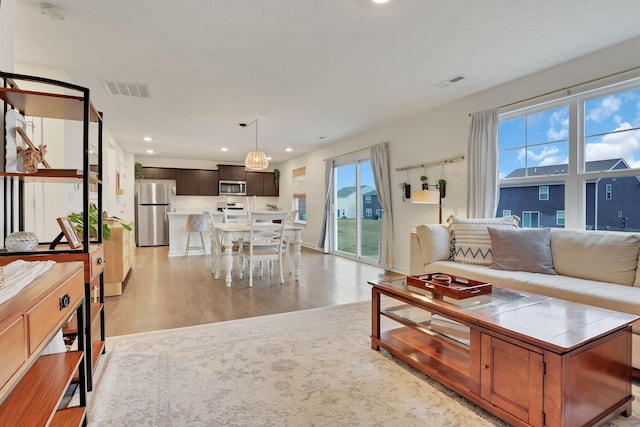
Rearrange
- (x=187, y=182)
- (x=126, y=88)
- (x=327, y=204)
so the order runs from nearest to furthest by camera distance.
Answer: (x=126, y=88) → (x=327, y=204) → (x=187, y=182)

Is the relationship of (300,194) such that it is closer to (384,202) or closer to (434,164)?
(384,202)

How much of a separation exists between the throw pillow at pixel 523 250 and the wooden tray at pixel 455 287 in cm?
99

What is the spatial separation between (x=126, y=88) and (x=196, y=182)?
578cm

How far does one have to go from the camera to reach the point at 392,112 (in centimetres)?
477

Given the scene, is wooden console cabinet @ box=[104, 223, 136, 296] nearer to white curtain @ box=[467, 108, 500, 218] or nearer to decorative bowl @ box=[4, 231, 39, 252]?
decorative bowl @ box=[4, 231, 39, 252]

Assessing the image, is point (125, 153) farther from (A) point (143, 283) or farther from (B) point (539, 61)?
(B) point (539, 61)

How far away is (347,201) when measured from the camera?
22.8 ft

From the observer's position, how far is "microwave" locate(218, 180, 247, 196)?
31.4 feet

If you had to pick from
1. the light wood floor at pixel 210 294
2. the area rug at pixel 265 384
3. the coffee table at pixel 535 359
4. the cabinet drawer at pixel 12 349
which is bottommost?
the area rug at pixel 265 384

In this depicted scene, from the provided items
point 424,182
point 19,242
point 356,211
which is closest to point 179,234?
point 356,211

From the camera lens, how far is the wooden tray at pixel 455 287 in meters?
2.01

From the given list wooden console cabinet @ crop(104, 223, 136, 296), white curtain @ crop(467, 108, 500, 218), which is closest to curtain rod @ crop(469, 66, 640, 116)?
white curtain @ crop(467, 108, 500, 218)

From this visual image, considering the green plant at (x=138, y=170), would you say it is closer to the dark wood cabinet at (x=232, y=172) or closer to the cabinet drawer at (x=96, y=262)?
the dark wood cabinet at (x=232, y=172)

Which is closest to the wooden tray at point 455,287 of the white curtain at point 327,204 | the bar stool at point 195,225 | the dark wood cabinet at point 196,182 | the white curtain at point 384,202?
the white curtain at point 384,202
